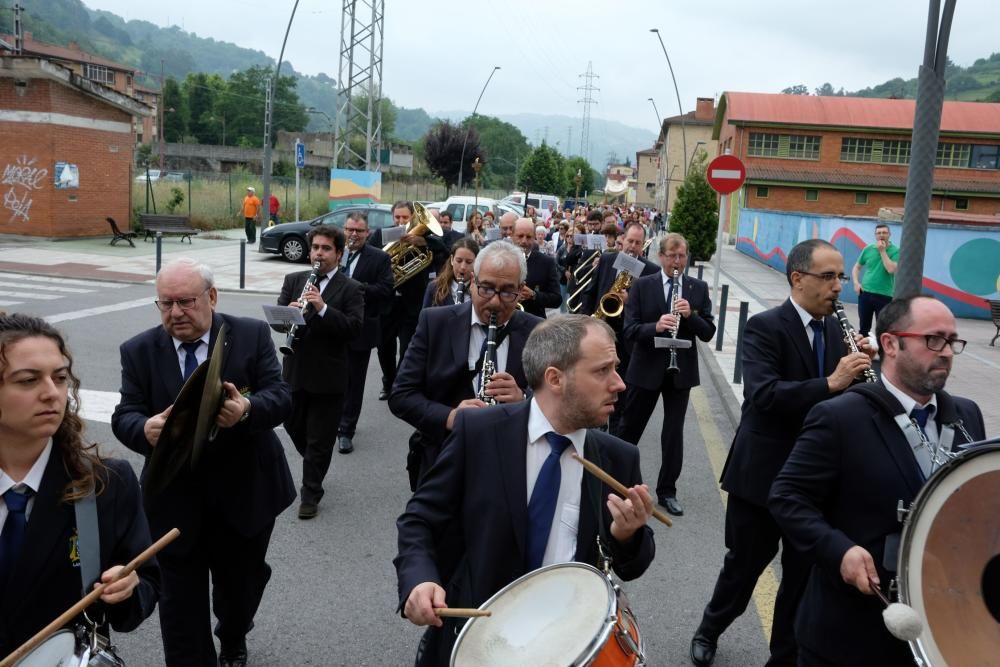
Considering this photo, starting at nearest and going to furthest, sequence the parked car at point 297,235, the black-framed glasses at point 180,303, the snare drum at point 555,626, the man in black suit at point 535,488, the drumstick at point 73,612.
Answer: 1. the drumstick at point 73,612
2. the snare drum at point 555,626
3. the man in black suit at point 535,488
4. the black-framed glasses at point 180,303
5. the parked car at point 297,235

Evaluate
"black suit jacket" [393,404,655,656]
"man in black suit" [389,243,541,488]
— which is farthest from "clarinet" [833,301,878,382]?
"black suit jacket" [393,404,655,656]

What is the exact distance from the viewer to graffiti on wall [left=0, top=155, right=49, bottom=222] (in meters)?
23.8

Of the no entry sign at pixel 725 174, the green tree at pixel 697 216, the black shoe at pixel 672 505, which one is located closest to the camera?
the black shoe at pixel 672 505

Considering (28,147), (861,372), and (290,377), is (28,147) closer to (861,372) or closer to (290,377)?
(290,377)

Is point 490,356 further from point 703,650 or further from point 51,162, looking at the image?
point 51,162

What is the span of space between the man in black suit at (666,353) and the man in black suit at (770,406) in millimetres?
2157

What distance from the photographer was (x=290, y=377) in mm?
6398

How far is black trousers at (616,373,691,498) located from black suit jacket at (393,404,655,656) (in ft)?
12.4

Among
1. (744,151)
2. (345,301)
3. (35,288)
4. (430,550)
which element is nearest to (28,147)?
(35,288)

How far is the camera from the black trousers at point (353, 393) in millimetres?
8070

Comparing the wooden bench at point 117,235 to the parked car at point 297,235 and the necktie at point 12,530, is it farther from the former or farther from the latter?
the necktie at point 12,530

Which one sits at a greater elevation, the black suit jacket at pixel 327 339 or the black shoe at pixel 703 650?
the black suit jacket at pixel 327 339

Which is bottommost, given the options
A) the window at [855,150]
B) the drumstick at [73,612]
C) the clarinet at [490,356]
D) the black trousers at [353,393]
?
the black trousers at [353,393]

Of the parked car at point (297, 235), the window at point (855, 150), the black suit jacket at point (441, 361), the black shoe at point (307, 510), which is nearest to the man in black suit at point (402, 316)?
the black shoe at point (307, 510)
